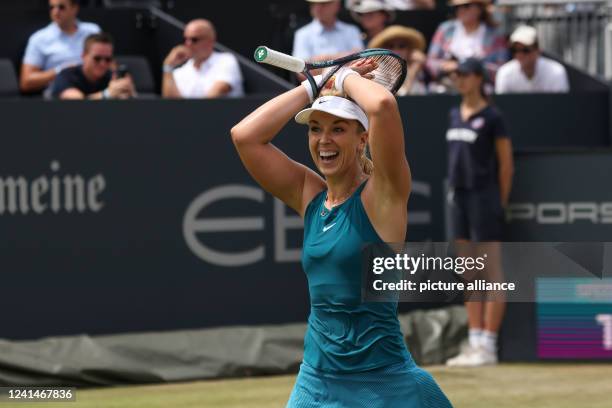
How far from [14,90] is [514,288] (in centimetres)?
581

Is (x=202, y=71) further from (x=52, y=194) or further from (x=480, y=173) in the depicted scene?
(x=480, y=173)

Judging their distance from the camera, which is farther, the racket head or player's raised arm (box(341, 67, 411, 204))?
the racket head

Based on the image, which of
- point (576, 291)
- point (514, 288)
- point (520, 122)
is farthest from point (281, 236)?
point (514, 288)

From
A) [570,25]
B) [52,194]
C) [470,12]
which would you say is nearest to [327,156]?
[52,194]

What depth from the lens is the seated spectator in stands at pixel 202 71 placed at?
9445mm

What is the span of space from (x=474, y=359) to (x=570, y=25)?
15.3 ft

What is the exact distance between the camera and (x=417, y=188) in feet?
29.5

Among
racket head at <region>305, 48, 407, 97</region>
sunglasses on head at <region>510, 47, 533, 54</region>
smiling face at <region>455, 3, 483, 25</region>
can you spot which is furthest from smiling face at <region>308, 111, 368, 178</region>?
smiling face at <region>455, 3, 483, 25</region>

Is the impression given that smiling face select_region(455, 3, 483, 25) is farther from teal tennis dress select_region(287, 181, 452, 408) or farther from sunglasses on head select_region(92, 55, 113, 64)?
teal tennis dress select_region(287, 181, 452, 408)

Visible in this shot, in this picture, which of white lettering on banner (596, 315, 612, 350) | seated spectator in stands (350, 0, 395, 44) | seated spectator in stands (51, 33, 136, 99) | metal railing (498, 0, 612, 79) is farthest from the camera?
metal railing (498, 0, 612, 79)

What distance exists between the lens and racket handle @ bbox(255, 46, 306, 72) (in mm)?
4113

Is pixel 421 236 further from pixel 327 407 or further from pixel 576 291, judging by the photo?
pixel 327 407

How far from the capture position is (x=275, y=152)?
4395 mm

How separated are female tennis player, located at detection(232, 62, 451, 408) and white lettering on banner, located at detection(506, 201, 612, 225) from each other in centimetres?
473
